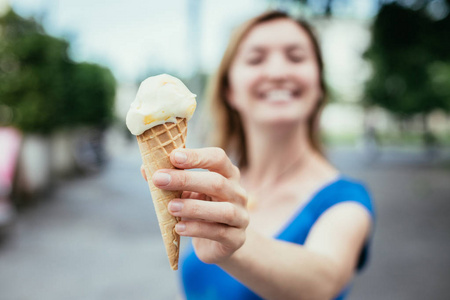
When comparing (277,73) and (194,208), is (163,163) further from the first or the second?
(277,73)

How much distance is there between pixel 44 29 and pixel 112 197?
4.78m

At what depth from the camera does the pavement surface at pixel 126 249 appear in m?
5.13

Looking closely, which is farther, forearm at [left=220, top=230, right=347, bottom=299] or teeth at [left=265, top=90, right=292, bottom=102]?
teeth at [left=265, top=90, right=292, bottom=102]

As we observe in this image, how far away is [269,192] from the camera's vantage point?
93.6 inches

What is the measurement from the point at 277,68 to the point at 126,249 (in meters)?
5.36

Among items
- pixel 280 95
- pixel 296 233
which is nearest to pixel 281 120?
pixel 280 95

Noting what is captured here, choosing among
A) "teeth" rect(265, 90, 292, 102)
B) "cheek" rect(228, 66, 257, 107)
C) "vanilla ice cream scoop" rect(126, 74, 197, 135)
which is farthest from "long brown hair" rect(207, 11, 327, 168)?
"vanilla ice cream scoop" rect(126, 74, 197, 135)

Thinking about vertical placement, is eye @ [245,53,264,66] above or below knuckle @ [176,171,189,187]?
above

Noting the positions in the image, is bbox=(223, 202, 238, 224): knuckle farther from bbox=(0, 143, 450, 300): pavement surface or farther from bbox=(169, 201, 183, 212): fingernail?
bbox=(0, 143, 450, 300): pavement surface

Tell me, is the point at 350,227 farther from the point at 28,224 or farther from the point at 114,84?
the point at 114,84

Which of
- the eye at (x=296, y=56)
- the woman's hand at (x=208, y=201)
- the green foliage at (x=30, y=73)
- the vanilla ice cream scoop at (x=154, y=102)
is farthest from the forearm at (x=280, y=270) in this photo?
the green foliage at (x=30, y=73)

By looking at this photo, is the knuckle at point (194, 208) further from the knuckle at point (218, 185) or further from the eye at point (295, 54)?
→ the eye at point (295, 54)

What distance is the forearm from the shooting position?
1271 mm

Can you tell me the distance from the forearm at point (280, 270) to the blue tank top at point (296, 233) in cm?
37
